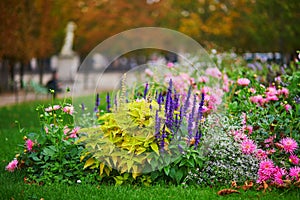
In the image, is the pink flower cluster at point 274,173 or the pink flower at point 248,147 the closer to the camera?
the pink flower cluster at point 274,173

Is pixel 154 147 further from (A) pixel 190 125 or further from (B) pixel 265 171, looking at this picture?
(B) pixel 265 171

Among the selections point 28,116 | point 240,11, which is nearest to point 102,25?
point 240,11

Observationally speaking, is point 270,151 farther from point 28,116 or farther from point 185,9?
point 185,9

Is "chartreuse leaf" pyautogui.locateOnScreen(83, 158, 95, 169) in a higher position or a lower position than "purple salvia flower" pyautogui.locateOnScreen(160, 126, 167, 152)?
lower

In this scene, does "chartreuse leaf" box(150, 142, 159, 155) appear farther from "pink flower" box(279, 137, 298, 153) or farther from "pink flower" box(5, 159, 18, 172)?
"pink flower" box(5, 159, 18, 172)

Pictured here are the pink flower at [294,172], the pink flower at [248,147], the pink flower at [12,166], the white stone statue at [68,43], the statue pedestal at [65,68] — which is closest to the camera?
the pink flower at [294,172]

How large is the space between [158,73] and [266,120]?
11.6 ft

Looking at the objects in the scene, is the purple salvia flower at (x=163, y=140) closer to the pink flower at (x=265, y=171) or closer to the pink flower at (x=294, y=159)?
the pink flower at (x=265, y=171)

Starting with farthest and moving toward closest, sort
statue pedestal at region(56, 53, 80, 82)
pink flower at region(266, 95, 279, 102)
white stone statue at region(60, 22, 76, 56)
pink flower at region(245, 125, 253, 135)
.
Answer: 1. white stone statue at region(60, 22, 76, 56)
2. statue pedestal at region(56, 53, 80, 82)
3. pink flower at region(266, 95, 279, 102)
4. pink flower at region(245, 125, 253, 135)

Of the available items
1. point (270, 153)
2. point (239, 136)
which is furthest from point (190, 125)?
point (270, 153)

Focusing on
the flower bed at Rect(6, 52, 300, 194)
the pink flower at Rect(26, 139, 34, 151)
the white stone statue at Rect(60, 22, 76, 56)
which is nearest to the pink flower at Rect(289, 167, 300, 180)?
the flower bed at Rect(6, 52, 300, 194)

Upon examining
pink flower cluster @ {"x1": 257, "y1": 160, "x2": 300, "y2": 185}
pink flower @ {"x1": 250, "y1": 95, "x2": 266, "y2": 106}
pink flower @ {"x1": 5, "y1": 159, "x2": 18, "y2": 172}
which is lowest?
pink flower @ {"x1": 5, "y1": 159, "x2": 18, "y2": 172}

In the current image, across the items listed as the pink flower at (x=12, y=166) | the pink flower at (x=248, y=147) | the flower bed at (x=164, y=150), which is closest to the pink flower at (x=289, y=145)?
the flower bed at (x=164, y=150)

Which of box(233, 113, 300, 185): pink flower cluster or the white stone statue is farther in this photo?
the white stone statue
